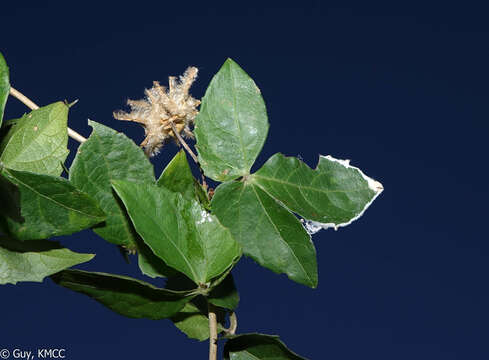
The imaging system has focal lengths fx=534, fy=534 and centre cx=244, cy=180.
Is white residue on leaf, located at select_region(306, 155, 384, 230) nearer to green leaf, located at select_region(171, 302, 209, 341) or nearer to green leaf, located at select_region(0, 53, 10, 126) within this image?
green leaf, located at select_region(171, 302, 209, 341)

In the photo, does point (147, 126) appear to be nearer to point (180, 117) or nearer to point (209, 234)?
point (180, 117)

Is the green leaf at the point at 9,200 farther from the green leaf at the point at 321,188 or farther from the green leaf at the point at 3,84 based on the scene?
the green leaf at the point at 321,188

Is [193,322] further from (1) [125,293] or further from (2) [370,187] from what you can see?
(2) [370,187]

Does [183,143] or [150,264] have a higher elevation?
[183,143]

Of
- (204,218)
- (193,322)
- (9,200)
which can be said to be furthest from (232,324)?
(9,200)

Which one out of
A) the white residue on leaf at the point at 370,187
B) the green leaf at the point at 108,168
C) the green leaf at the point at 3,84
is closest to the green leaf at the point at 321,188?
the white residue on leaf at the point at 370,187
